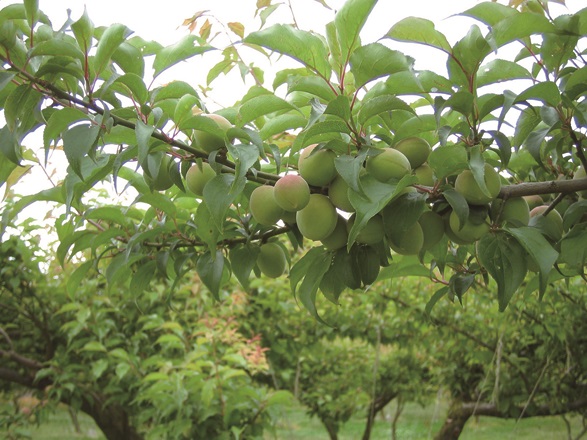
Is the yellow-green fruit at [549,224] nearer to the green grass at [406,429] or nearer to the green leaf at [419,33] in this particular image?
the green leaf at [419,33]

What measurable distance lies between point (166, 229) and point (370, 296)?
200cm

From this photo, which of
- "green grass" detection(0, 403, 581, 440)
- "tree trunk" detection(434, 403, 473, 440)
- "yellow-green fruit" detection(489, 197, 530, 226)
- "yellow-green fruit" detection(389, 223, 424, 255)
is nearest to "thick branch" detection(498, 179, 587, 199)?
"yellow-green fruit" detection(489, 197, 530, 226)

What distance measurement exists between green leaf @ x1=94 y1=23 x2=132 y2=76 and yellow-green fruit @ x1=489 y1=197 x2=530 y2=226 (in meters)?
0.45

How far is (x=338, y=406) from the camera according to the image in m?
3.82

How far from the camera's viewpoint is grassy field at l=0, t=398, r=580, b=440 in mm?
4004

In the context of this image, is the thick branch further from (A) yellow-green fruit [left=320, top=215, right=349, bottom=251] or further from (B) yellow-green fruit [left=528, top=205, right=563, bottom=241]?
(A) yellow-green fruit [left=320, top=215, right=349, bottom=251]

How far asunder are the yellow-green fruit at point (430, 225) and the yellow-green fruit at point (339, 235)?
0.29ft

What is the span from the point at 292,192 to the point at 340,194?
0.06 meters

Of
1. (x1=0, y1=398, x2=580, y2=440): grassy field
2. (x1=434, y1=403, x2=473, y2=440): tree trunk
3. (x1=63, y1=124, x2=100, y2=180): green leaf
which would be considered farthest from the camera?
(x1=0, y1=398, x2=580, y2=440): grassy field

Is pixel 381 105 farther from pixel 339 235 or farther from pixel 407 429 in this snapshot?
pixel 407 429

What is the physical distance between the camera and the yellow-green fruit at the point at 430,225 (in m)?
0.68

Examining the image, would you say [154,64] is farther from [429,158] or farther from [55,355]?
[55,355]

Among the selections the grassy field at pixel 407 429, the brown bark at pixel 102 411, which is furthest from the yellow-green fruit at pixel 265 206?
the grassy field at pixel 407 429

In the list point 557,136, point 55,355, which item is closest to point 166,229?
point 557,136
